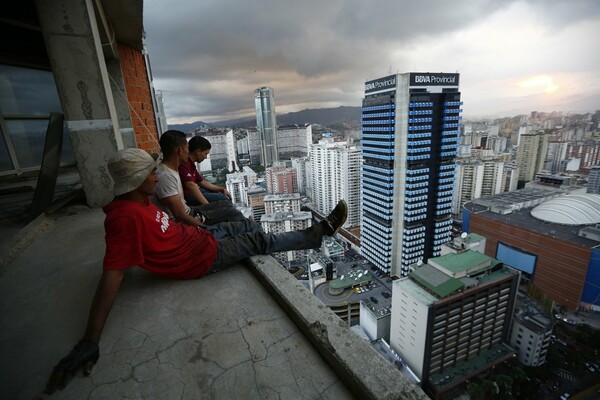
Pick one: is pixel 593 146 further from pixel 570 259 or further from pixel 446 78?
pixel 446 78

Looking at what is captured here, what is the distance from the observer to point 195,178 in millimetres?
3814

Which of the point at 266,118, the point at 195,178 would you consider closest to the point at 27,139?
the point at 195,178

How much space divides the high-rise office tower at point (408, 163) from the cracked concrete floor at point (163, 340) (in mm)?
20067

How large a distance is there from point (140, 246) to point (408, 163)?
69.1ft

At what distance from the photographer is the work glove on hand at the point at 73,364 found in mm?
1211

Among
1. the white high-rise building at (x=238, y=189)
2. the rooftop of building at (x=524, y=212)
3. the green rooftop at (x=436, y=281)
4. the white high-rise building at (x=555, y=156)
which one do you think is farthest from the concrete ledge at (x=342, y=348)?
the white high-rise building at (x=555, y=156)

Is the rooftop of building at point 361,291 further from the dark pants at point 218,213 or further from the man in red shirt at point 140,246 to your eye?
the man in red shirt at point 140,246

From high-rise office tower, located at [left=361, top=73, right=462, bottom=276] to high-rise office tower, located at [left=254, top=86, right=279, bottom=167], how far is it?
1242 inches

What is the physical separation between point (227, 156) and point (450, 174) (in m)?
43.5

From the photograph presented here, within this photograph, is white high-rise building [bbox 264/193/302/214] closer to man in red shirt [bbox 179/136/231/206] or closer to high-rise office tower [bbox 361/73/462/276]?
high-rise office tower [bbox 361/73/462/276]

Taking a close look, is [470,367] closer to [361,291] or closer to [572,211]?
[361,291]

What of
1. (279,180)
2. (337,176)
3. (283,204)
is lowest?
(283,204)

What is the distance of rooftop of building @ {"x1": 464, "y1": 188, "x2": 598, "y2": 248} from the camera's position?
1858 centimetres

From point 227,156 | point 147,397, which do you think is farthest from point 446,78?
point 227,156
